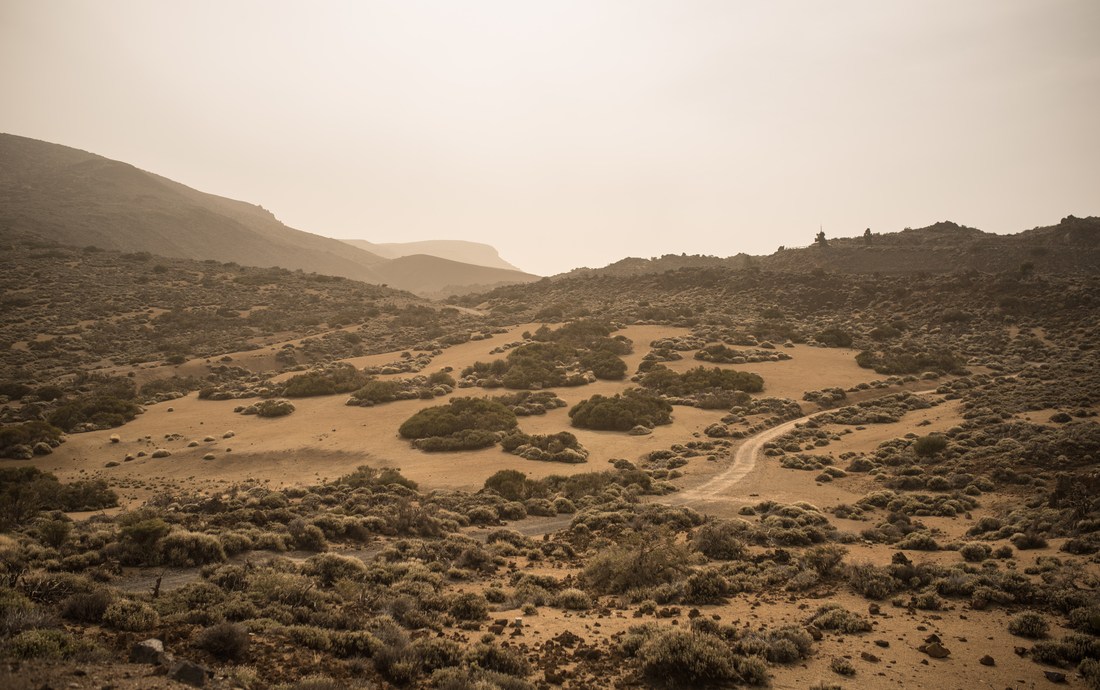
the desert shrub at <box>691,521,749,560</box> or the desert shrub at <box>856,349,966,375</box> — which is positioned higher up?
the desert shrub at <box>856,349,966,375</box>

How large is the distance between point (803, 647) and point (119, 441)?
Result: 3205 centimetres

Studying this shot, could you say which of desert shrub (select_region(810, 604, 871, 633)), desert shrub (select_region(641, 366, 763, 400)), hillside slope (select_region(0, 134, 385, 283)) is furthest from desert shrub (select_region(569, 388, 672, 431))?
hillside slope (select_region(0, 134, 385, 283))

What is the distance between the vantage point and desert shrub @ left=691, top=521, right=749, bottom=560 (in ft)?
49.9

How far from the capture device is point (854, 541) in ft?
53.6

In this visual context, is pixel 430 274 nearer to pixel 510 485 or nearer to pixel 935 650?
pixel 510 485

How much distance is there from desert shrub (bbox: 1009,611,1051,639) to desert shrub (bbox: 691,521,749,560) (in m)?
6.15

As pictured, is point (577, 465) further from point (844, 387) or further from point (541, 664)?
point (844, 387)

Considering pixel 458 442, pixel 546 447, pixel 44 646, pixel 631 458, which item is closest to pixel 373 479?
pixel 458 442

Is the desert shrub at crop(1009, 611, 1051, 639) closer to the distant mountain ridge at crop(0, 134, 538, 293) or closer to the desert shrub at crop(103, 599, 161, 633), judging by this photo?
the desert shrub at crop(103, 599, 161, 633)

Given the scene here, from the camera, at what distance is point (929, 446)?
80.5ft

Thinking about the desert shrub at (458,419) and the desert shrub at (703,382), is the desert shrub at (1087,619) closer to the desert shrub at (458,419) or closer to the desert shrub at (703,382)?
the desert shrub at (458,419)

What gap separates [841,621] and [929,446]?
18114 mm

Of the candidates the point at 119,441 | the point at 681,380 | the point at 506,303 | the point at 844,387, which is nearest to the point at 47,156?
the point at 506,303

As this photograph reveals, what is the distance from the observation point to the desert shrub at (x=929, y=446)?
24.4m
